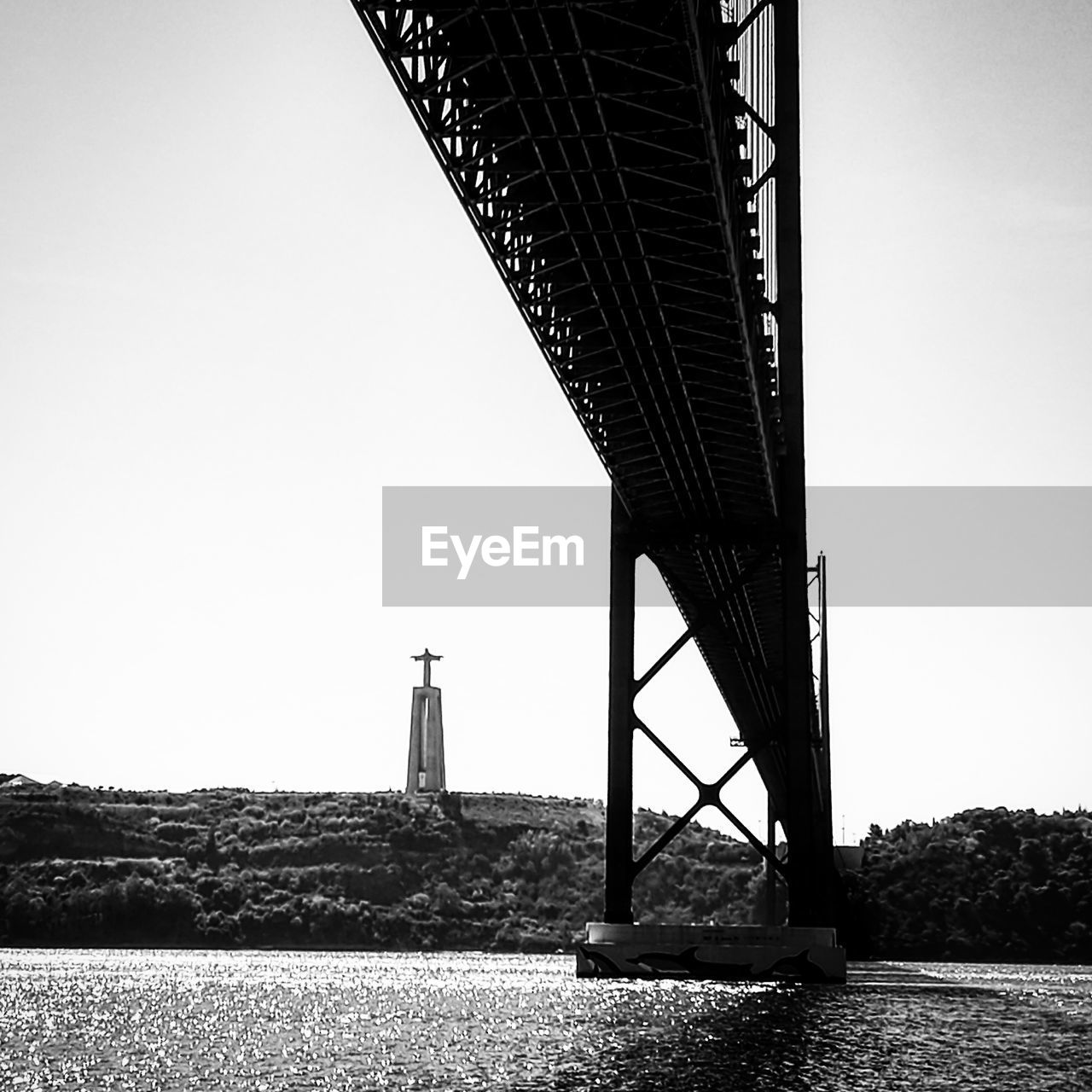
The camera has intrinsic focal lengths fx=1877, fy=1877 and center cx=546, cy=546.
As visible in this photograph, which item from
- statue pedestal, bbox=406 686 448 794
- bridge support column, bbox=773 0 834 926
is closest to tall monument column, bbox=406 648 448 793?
statue pedestal, bbox=406 686 448 794

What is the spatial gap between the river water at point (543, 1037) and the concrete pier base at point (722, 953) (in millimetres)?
375

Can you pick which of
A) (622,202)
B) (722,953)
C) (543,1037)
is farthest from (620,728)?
(622,202)

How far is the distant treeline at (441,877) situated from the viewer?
92.8 metres

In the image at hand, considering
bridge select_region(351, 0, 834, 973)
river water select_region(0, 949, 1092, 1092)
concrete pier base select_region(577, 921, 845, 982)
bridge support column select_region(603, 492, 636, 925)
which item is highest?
bridge select_region(351, 0, 834, 973)

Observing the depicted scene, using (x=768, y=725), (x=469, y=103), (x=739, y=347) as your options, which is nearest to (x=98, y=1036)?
(x=739, y=347)

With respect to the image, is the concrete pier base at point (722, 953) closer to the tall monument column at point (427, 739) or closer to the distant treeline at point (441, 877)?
the distant treeline at point (441, 877)

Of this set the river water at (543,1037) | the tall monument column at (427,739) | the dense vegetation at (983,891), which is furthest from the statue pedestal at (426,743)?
the river water at (543,1037)

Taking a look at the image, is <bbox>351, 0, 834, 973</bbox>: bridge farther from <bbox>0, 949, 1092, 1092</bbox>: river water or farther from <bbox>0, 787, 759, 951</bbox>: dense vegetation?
<bbox>0, 787, 759, 951</bbox>: dense vegetation

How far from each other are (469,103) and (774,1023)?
13079 mm

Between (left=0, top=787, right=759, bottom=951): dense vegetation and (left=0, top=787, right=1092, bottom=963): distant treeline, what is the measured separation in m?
0.12

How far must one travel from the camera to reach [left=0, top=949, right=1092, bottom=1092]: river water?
59.0 feet

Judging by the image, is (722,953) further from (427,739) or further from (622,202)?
(427,739)

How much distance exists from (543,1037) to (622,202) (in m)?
10.9

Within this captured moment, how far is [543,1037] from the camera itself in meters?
23.4
